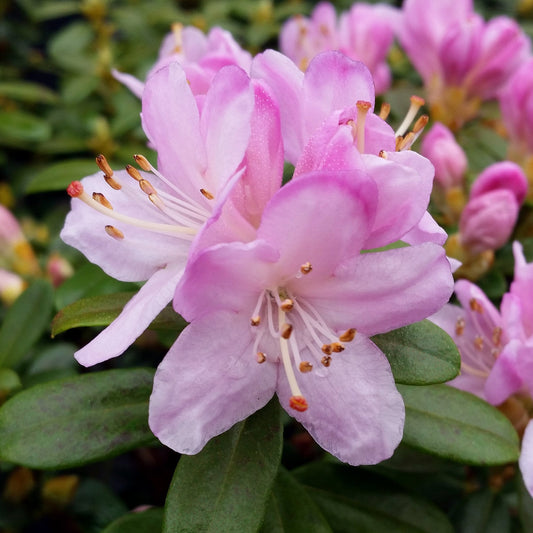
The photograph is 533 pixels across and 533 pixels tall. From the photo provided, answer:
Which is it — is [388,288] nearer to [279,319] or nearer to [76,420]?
[279,319]

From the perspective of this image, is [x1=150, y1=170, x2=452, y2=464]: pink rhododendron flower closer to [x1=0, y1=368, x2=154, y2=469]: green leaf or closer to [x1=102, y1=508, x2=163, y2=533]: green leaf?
[x1=0, y1=368, x2=154, y2=469]: green leaf

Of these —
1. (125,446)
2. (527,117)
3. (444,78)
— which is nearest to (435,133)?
(527,117)

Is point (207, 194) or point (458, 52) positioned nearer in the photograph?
point (207, 194)

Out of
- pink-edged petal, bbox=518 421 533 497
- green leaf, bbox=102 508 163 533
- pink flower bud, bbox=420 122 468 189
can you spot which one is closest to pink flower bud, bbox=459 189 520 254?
pink flower bud, bbox=420 122 468 189

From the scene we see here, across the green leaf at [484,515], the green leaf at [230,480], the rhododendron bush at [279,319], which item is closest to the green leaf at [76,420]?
the rhododendron bush at [279,319]

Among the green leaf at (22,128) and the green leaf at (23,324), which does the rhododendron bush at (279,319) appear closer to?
the green leaf at (23,324)

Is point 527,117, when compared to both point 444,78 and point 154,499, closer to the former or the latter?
point 444,78

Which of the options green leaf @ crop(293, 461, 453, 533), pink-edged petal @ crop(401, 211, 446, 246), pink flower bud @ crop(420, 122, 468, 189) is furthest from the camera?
pink flower bud @ crop(420, 122, 468, 189)

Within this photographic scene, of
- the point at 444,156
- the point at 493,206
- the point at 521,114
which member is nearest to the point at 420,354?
the point at 493,206
